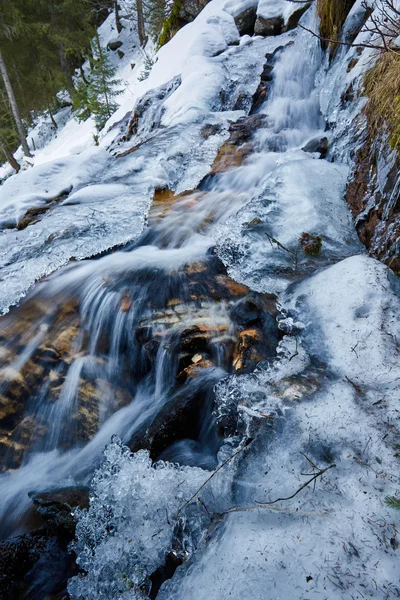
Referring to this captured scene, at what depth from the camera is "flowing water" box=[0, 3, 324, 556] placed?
8.53ft

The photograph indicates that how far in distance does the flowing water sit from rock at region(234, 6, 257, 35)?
10.2 m

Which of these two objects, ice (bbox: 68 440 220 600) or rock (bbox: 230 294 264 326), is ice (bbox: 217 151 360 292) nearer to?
rock (bbox: 230 294 264 326)

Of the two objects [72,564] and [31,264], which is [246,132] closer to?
[31,264]

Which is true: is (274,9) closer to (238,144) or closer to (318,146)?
(238,144)

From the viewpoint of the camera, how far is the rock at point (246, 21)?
10.8 m

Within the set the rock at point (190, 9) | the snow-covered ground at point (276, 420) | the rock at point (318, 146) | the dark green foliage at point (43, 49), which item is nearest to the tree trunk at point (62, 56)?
the dark green foliage at point (43, 49)

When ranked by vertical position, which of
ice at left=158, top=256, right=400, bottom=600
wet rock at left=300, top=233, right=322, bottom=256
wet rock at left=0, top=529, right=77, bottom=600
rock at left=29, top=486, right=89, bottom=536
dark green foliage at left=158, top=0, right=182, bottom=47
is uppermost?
dark green foliage at left=158, top=0, right=182, bottom=47

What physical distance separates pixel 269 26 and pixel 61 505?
12.7 m

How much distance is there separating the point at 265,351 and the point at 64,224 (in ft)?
12.1

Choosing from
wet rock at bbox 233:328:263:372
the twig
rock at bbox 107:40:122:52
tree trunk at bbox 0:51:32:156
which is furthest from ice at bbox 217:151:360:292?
rock at bbox 107:40:122:52

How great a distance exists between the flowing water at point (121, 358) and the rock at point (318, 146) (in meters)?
2.45

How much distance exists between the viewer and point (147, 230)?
4.99 metres

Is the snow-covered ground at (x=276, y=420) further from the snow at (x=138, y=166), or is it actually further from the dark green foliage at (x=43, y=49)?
the dark green foliage at (x=43, y=49)

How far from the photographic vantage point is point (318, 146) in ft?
17.9
